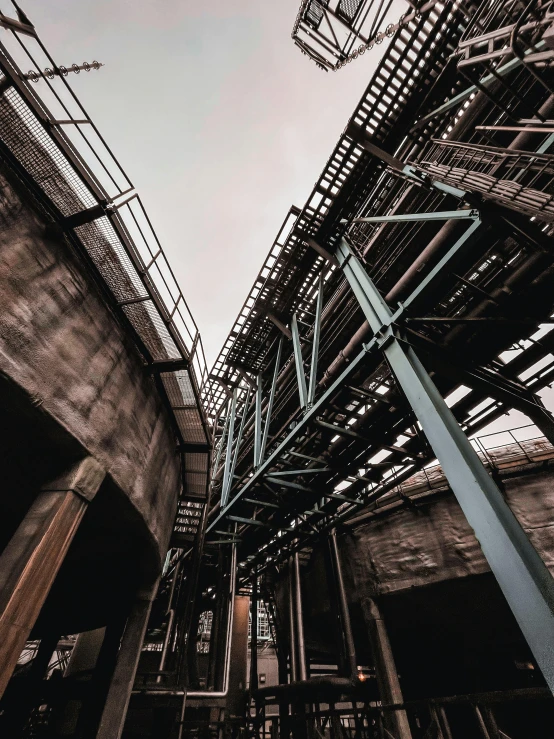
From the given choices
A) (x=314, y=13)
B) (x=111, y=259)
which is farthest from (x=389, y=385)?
(x=314, y=13)

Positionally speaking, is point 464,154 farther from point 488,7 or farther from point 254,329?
point 254,329

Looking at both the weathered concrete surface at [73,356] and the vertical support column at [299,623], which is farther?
the vertical support column at [299,623]

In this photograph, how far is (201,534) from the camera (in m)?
7.85

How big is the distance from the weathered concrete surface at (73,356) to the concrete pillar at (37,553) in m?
0.42

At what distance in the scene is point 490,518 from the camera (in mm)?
2803

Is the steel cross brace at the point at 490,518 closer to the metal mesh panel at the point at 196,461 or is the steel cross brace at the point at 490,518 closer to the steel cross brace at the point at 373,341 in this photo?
the steel cross brace at the point at 373,341

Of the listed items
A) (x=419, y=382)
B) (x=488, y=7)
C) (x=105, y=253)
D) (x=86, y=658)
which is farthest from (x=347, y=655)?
(x=488, y=7)

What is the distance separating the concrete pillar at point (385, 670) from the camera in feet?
24.9

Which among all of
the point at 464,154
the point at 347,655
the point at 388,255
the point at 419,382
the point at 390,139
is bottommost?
the point at 347,655

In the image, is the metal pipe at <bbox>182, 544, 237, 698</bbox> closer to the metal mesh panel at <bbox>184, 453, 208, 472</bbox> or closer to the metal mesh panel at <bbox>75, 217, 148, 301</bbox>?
the metal mesh panel at <bbox>184, 453, 208, 472</bbox>

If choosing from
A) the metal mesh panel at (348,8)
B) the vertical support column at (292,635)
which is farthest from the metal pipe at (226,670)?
the metal mesh panel at (348,8)

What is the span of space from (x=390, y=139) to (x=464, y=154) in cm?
244

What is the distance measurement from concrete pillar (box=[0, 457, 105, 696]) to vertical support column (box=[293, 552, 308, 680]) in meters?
9.82

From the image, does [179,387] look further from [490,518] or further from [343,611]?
[343,611]
